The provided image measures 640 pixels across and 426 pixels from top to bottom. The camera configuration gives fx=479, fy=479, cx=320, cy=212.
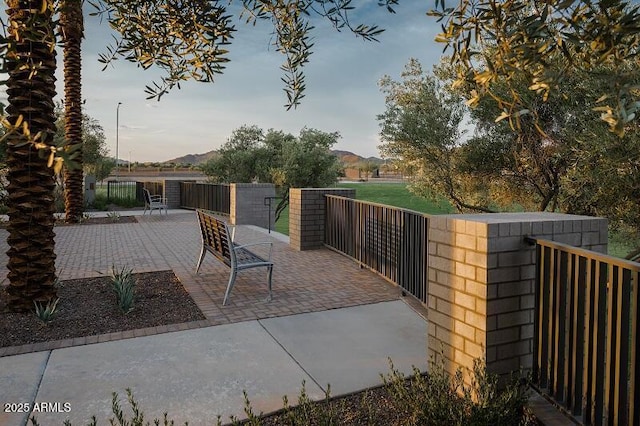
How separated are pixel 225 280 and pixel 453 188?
7413 millimetres

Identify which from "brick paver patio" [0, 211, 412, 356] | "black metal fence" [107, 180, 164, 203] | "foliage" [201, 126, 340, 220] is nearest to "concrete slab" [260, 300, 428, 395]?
"brick paver patio" [0, 211, 412, 356]

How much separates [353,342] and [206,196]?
1467cm

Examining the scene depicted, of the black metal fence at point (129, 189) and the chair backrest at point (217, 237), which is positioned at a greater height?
the black metal fence at point (129, 189)

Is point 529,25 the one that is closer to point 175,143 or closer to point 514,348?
point 514,348

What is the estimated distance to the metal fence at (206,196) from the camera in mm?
16875

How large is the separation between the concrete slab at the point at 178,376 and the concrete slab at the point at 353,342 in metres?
0.18

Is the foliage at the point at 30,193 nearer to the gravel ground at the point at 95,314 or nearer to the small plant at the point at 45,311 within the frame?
the small plant at the point at 45,311

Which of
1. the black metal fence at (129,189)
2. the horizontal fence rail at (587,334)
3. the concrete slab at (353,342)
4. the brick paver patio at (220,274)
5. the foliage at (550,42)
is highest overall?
the foliage at (550,42)

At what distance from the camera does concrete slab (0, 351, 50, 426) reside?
122 inches

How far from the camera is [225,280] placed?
6.82 meters

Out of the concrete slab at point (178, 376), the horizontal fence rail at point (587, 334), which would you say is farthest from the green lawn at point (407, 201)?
the horizontal fence rail at point (587, 334)

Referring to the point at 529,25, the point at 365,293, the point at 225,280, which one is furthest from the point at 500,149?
the point at 529,25

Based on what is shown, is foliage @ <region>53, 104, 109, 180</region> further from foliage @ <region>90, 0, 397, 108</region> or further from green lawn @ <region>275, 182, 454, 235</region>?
foliage @ <region>90, 0, 397, 108</region>

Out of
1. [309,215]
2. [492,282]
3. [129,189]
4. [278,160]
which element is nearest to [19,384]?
[492,282]
